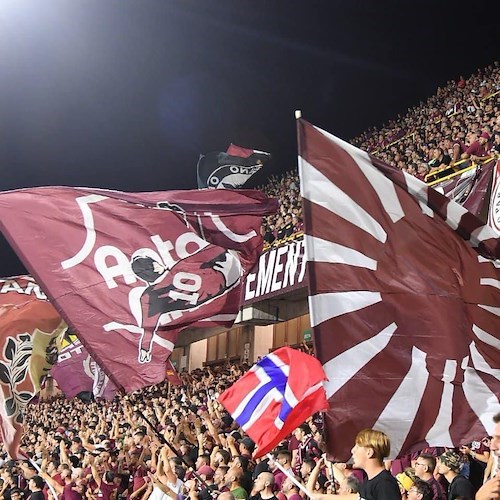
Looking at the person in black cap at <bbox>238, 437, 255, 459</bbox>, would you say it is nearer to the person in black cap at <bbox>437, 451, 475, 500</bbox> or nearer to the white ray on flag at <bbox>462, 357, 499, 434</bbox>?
the person in black cap at <bbox>437, 451, 475, 500</bbox>

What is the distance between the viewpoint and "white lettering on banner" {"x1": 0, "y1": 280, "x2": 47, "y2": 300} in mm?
9273

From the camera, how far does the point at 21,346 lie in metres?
8.99

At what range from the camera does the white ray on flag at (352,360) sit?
14.5 ft

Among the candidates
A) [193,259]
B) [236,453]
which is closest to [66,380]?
[236,453]

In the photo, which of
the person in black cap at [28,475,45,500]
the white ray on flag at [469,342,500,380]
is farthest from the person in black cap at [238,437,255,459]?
the white ray on flag at [469,342,500,380]

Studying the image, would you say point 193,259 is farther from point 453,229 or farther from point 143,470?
point 143,470

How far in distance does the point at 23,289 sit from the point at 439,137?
43.8 feet

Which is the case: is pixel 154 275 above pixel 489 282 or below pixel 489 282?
below

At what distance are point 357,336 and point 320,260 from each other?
0.54m

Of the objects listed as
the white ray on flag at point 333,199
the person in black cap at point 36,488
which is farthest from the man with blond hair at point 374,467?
the person in black cap at point 36,488

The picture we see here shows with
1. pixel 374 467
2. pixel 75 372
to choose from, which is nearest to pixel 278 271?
pixel 75 372

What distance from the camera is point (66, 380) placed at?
14430 millimetres

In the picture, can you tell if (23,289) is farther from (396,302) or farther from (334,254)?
(396,302)

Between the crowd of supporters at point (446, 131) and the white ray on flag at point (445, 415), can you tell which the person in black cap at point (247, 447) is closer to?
the white ray on flag at point (445, 415)
